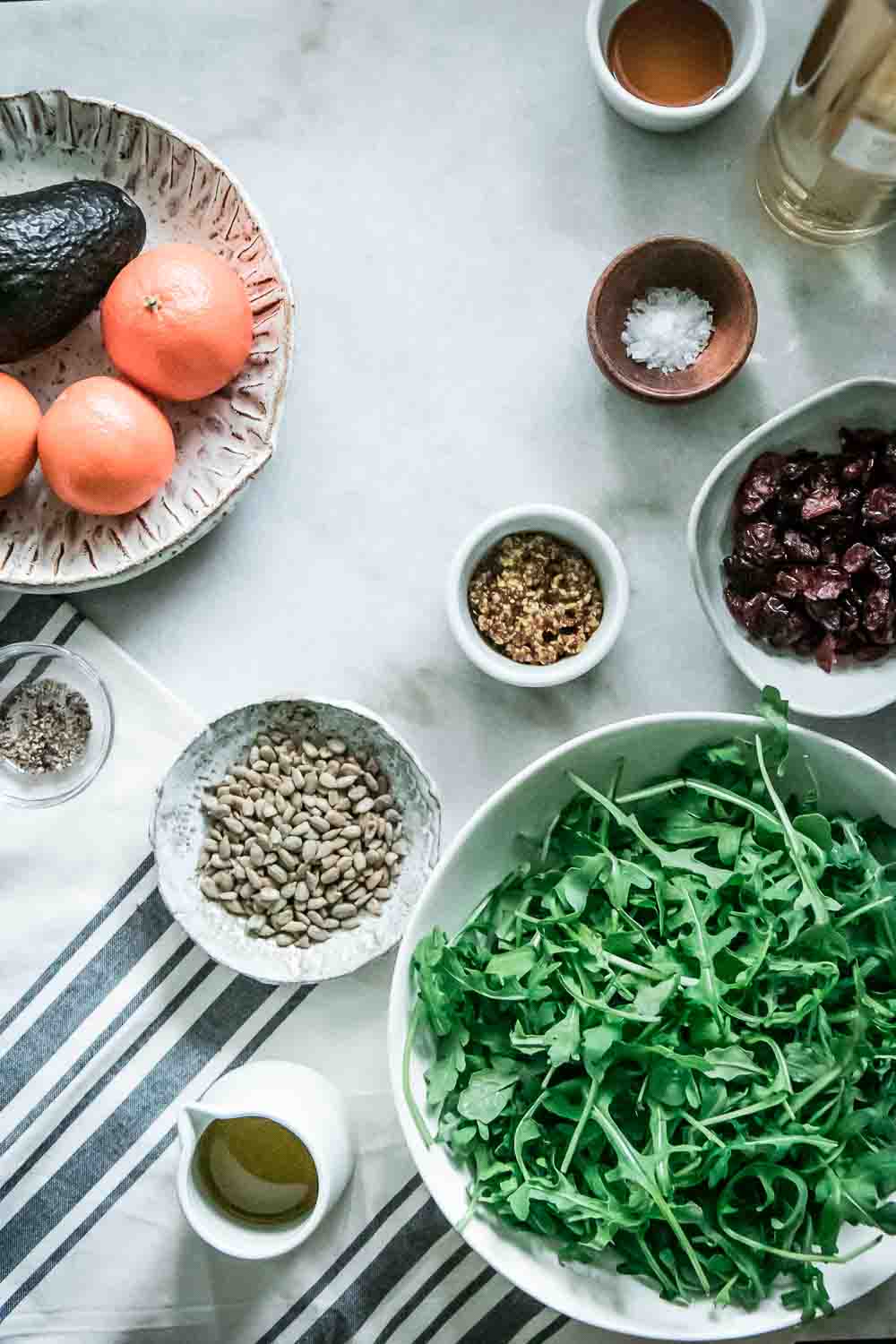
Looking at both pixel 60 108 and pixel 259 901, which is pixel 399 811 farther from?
pixel 60 108

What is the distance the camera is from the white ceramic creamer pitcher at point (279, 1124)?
1057 mm

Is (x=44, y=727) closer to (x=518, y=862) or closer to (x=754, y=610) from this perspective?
(x=518, y=862)

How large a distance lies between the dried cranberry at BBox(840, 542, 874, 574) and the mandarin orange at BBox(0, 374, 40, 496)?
0.72 meters

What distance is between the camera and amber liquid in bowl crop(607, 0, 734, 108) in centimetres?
118

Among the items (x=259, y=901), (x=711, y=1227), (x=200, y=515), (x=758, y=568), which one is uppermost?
(x=200, y=515)

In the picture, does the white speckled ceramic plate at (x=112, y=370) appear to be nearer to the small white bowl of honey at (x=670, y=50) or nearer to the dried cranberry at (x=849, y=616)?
the small white bowl of honey at (x=670, y=50)

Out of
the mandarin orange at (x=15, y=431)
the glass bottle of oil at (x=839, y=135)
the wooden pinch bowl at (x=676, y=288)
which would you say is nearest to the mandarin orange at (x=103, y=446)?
the mandarin orange at (x=15, y=431)

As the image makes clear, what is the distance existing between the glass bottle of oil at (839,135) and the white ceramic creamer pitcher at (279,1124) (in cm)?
91

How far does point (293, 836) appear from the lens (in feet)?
3.81

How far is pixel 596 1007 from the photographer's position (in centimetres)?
94

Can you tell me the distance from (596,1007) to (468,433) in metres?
0.55

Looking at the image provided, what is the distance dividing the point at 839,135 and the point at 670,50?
0.69ft

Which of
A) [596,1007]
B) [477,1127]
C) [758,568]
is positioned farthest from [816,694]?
[477,1127]

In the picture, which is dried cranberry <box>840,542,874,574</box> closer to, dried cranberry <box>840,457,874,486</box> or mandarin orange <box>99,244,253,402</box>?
dried cranberry <box>840,457,874,486</box>
